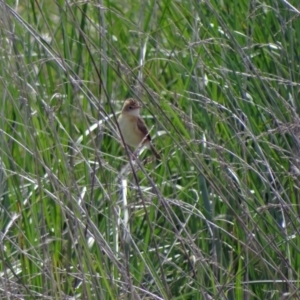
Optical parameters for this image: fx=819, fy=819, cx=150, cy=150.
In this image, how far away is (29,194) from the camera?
9.65 ft

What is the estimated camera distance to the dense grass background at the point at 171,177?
2.25 metres

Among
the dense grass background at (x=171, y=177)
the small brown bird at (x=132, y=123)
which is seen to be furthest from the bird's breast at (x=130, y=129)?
the dense grass background at (x=171, y=177)

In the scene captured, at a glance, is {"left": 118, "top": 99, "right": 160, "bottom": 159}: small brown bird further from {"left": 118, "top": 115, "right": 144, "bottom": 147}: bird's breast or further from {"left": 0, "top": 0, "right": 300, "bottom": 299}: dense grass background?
{"left": 0, "top": 0, "right": 300, "bottom": 299}: dense grass background

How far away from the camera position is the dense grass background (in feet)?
7.39

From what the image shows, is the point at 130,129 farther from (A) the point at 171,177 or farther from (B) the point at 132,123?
(A) the point at 171,177

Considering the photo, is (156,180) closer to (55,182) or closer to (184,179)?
(184,179)

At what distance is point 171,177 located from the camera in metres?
2.90

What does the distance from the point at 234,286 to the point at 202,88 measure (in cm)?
60

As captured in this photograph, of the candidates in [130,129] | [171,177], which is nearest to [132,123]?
[130,129]

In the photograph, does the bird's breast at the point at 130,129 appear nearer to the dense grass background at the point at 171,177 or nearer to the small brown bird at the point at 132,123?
the small brown bird at the point at 132,123

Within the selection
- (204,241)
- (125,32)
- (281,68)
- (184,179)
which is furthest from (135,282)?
(125,32)

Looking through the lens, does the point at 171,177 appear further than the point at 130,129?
No

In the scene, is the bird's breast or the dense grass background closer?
the dense grass background

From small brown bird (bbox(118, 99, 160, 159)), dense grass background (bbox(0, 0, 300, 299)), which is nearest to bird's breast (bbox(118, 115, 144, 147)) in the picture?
small brown bird (bbox(118, 99, 160, 159))
